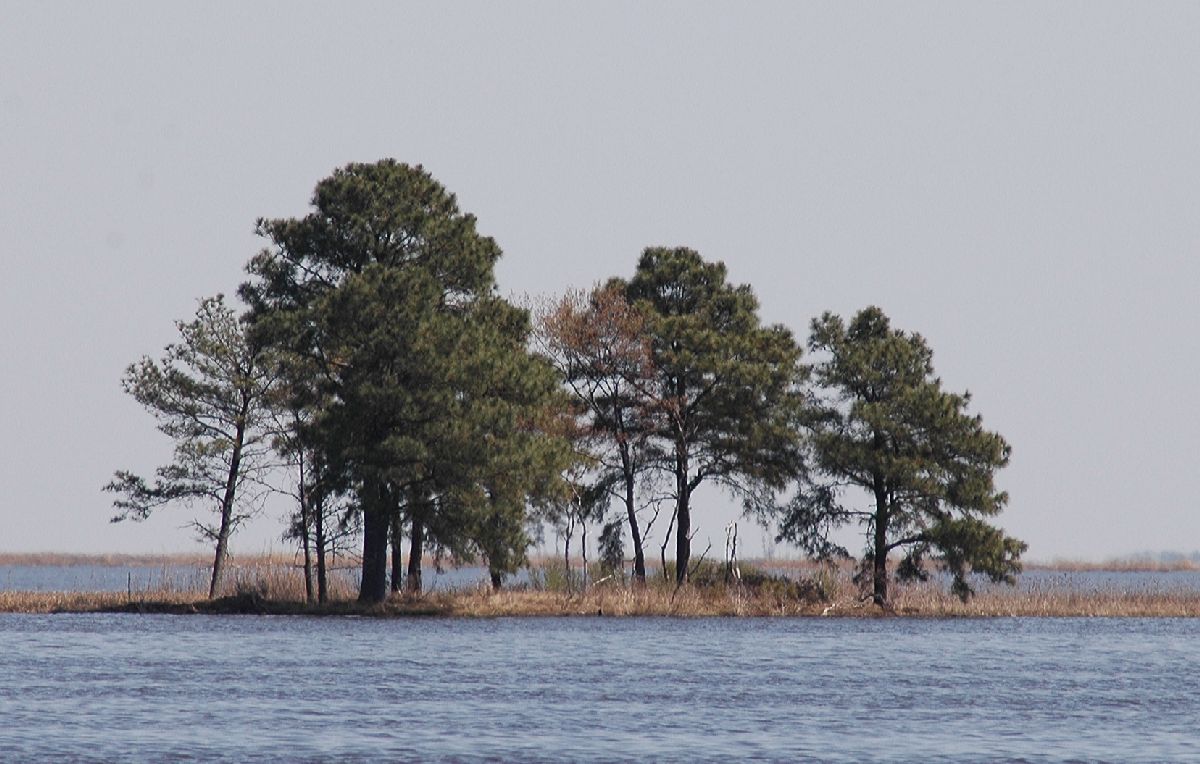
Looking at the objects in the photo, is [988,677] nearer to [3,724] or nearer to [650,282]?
[3,724]

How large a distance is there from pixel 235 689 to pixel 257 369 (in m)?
30.1

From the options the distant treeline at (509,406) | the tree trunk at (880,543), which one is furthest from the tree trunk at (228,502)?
the tree trunk at (880,543)

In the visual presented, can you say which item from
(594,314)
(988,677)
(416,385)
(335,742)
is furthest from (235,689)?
(594,314)

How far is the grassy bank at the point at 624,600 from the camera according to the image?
69000 mm

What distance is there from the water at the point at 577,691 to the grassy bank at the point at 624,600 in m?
2.87

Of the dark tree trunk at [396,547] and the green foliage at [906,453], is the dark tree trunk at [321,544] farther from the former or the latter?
the green foliage at [906,453]

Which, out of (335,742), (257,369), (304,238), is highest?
(304,238)

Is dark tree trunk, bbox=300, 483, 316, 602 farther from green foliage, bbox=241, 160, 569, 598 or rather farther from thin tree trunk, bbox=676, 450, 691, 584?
thin tree trunk, bbox=676, 450, 691, 584

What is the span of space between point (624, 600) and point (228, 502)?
1597 cm

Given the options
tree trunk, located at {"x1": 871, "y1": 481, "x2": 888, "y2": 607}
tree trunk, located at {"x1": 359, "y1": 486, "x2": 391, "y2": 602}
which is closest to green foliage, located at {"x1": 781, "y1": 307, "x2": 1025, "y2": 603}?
tree trunk, located at {"x1": 871, "y1": 481, "x2": 888, "y2": 607}

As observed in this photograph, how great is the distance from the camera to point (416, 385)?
6562 cm

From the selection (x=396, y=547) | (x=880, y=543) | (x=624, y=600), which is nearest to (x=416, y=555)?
(x=396, y=547)

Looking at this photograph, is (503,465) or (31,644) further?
(503,465)

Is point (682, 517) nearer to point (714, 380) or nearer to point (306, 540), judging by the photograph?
point (714, 380)
